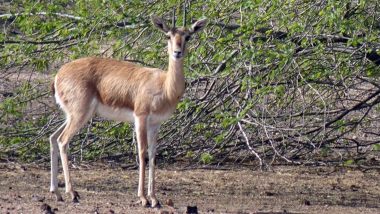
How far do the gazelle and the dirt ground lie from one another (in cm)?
44

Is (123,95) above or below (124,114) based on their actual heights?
above

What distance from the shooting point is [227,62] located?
382 inches

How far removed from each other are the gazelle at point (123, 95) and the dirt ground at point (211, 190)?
0.44 meters

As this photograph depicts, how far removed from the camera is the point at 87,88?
9258 mm

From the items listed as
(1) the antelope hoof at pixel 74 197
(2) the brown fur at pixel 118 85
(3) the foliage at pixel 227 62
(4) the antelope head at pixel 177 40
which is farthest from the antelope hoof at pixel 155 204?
(4) the antelope head at pixel 177 40

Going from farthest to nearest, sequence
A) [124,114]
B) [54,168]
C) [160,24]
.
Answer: [124,114]
[54,168]
[160,24]

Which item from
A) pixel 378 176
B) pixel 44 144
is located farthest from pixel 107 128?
pixel 378 176

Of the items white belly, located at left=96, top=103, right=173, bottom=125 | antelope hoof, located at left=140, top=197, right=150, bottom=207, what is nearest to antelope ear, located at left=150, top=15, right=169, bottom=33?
white belly, located at left=96, top=103, right=173, bottom=125

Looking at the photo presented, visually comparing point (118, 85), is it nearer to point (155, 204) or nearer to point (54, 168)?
point (54, 168)

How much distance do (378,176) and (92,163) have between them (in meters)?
3.21

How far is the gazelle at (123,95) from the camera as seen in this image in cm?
895

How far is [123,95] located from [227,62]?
1.08 metres

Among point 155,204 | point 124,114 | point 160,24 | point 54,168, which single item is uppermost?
point 160,24

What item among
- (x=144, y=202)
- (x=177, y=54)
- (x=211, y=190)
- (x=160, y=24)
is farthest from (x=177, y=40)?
(x=211, y=190)
